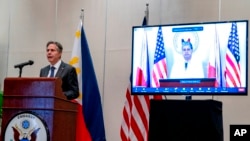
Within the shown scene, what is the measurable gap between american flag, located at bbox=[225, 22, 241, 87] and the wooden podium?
1.37 meters

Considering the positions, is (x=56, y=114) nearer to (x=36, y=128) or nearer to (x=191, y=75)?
(x=36, y=128)

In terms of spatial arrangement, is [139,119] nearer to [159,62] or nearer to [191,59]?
[159,62]

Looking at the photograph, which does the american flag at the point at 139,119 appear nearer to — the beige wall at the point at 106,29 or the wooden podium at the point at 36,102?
the beige wall at the point at 106,29

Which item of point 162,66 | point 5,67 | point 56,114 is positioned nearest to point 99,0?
point 5,67

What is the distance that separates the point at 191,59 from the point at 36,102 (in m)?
1.42

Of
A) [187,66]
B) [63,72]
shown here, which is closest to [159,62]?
[187,66]

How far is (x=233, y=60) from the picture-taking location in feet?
11.2

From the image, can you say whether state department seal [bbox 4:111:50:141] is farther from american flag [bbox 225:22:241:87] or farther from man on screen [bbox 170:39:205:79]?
american flag [bbox 225:22:241:87]

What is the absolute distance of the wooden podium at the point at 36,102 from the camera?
283 cm

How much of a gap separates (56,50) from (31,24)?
6.70 feet

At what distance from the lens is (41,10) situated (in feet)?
19.8

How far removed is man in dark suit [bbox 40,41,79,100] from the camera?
3883mm

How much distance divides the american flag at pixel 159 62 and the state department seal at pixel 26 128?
117cm

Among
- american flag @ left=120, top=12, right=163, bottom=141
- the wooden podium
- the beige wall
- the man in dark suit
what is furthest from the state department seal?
the beige wall
